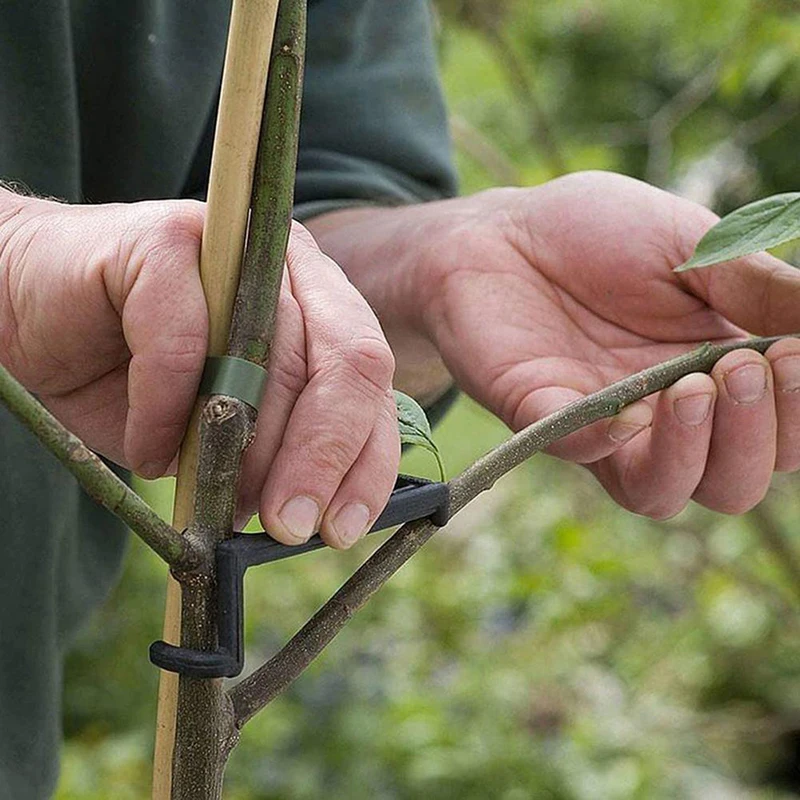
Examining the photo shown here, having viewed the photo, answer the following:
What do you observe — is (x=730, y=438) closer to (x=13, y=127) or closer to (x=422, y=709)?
(x=13, y=127)

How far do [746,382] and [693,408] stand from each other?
3 cm

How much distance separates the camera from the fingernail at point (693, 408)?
0.57m

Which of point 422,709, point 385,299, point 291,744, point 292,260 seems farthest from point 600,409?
point 291,744

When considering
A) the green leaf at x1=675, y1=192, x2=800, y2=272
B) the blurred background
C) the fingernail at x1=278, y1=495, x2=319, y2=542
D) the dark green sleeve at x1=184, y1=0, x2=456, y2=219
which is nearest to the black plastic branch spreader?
the fingernail at x1=278, y1=495, x2=319, y2=542

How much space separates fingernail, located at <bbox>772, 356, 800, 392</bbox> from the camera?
0.58m

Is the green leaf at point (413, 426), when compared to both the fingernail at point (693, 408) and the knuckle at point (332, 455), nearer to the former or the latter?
the knuckle at point (332, 455)

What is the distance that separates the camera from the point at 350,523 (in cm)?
39

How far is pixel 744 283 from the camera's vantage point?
0.65m

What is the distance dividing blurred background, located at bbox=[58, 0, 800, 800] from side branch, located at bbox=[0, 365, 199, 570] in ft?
3.09

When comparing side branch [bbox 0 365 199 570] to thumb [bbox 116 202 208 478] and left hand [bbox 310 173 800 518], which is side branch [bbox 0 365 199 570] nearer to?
thumb [bbox 116 202 208 478]

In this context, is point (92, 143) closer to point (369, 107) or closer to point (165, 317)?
point (369, 107)

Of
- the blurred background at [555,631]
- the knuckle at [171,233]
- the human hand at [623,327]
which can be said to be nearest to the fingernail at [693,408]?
the human hand at [623,327]

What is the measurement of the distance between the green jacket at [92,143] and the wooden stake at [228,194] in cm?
31

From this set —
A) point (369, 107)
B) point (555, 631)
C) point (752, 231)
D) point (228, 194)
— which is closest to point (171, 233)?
point (228, 194)
